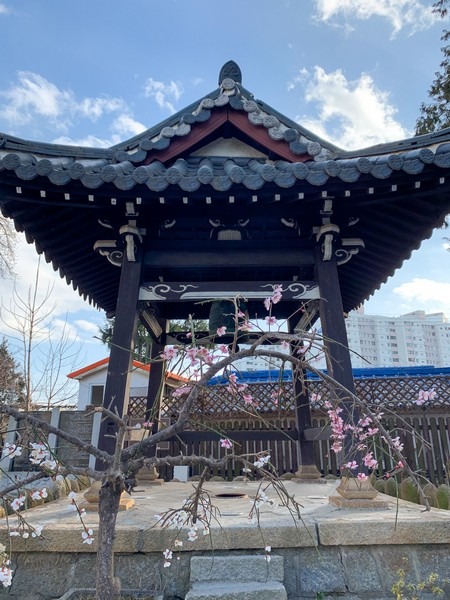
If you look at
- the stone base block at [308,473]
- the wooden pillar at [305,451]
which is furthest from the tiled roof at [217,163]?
the stone base block at [308,473]

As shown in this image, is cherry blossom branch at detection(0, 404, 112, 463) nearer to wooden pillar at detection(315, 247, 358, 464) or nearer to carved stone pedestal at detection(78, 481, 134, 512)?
carved stone pedestal at detection(78, 481, 134, 512)

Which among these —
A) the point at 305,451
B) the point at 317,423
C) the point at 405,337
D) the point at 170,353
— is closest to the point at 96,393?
the point at 317,423

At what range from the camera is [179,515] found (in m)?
2.06

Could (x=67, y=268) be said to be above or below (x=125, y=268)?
above

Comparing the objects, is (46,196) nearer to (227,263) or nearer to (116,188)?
(116,188)

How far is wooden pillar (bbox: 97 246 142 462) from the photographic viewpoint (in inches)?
118

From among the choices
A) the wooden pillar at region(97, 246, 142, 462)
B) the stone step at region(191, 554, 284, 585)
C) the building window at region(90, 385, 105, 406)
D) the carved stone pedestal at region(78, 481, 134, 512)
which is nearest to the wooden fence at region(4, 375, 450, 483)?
the wooden pillar at region(97, 246, 142, 462)

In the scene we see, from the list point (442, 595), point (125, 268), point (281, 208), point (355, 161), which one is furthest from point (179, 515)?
point (355, 161)

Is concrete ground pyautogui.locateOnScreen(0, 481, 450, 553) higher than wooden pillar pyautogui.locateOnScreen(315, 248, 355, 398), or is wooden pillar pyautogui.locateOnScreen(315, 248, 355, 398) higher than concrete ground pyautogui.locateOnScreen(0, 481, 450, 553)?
wooden pillar pyautogui.locateOnScreen(315, 248, 355, 398)

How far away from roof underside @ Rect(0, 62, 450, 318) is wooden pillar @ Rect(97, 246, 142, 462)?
0.25 meters

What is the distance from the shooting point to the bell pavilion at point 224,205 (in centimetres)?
288

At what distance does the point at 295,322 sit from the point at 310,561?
333 cm

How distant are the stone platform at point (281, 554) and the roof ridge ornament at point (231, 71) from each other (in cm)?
396

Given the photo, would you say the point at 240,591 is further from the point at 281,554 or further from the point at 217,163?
the point at 217,163
